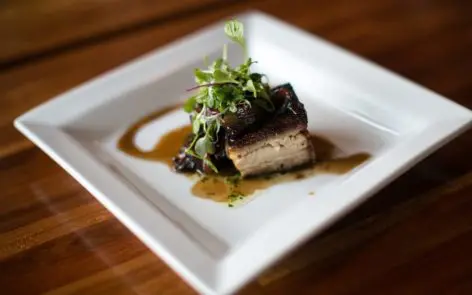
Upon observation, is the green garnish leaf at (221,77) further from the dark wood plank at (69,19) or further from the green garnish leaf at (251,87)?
the dark wood plank at (69,19)

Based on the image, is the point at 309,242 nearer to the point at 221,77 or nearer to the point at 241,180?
the point at 241,180

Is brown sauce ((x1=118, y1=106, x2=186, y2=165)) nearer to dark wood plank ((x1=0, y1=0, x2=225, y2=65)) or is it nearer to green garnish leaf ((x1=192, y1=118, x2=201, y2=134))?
green garnish leaf ((x1=192, y1=118, x2=201, y2=134))

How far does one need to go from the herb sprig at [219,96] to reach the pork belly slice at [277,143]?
4 centimetres

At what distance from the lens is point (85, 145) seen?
1.38 m

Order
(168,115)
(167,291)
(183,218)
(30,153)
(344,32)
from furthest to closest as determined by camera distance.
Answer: (344,32) < (168,115) < (30,153) < (183,218) < (167,291)

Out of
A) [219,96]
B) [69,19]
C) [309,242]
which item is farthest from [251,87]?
[69,19]

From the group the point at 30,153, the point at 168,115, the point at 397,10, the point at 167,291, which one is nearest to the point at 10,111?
the point at 30,153

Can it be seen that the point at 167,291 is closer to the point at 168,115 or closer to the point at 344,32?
the point at 168,115

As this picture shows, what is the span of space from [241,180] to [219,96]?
0.61ft

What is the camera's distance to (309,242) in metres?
1.11

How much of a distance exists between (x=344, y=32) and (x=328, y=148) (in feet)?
1.78

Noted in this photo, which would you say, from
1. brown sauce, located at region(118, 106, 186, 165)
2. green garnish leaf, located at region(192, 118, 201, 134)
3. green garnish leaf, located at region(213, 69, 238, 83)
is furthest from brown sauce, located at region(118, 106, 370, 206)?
green garnish leaf, located at region(213, 69, 238, 83)

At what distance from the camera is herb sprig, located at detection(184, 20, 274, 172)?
1.27 m

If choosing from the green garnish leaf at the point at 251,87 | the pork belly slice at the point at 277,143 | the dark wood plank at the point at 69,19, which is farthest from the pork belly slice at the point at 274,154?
the dark wood plank at the point at 69,19
